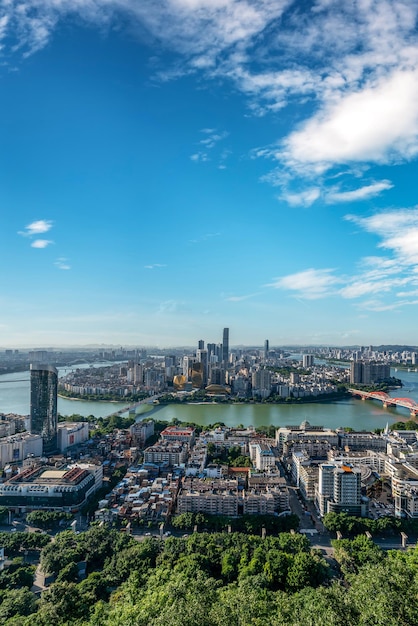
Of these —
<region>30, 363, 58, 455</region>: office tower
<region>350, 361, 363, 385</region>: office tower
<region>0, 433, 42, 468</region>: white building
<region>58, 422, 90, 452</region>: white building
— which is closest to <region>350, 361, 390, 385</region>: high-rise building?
<region>350, 361, 363, 385</region>: office tower

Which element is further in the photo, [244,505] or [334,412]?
[334,412]

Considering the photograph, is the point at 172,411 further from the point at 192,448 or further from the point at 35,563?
the point at 35,563

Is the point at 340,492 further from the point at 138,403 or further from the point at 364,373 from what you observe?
the point at 364,373

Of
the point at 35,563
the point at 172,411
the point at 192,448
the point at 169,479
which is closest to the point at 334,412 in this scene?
the point at 172,411

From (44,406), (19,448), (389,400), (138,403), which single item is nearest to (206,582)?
(19,448)

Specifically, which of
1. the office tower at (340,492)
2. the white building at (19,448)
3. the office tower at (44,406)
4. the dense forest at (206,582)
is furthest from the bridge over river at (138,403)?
the dense forest at (206,582)

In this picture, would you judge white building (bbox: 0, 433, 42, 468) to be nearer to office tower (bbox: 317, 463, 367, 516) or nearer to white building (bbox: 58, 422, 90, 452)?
white building (bbox: 58, 422, 90, 452)
